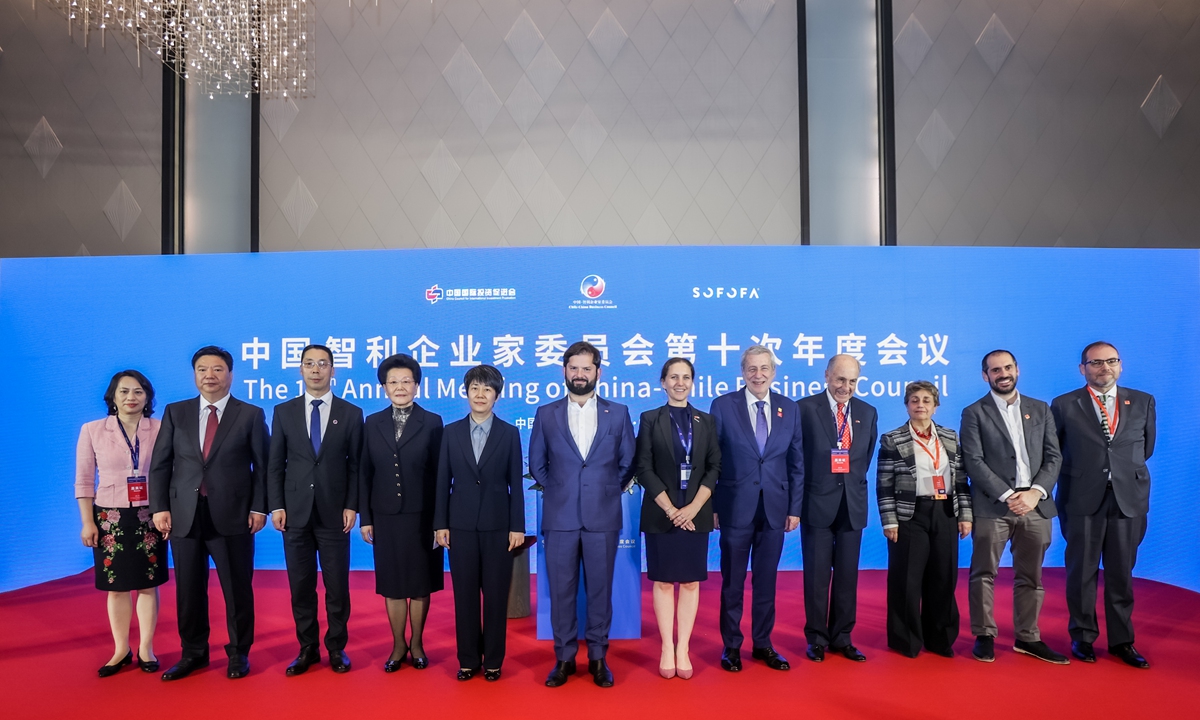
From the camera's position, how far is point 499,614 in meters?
3.28

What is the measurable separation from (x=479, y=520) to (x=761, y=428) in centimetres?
133

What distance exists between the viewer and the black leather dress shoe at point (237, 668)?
10.8 ft

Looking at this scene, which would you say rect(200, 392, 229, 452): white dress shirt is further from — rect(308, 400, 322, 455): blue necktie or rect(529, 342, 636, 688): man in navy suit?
rect(529, 342, 636, 688): man in navy suit

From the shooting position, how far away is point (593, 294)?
17.3ft

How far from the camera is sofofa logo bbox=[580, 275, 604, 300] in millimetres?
5266

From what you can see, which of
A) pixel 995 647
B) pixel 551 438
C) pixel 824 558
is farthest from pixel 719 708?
pixel 995 647

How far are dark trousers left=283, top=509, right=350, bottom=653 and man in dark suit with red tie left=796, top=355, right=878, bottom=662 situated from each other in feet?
6.94

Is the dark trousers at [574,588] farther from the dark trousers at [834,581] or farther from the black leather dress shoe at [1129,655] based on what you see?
the black leather dress shoe at [1129,655]

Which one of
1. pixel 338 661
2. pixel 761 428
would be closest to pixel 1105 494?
pixel 761 428

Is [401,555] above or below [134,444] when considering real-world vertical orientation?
below

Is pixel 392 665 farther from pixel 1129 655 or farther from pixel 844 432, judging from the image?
pixel 1129 655

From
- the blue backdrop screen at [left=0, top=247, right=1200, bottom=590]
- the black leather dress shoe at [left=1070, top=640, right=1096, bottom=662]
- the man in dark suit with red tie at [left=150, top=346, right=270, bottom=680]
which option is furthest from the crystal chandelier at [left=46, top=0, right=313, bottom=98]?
the black leather dress shoe at [left=1070, top=640, right=1096, bottom=662]

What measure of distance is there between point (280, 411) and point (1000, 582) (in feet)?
14.8

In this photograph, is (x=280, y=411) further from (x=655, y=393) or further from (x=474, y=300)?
(x=655, y=393)
